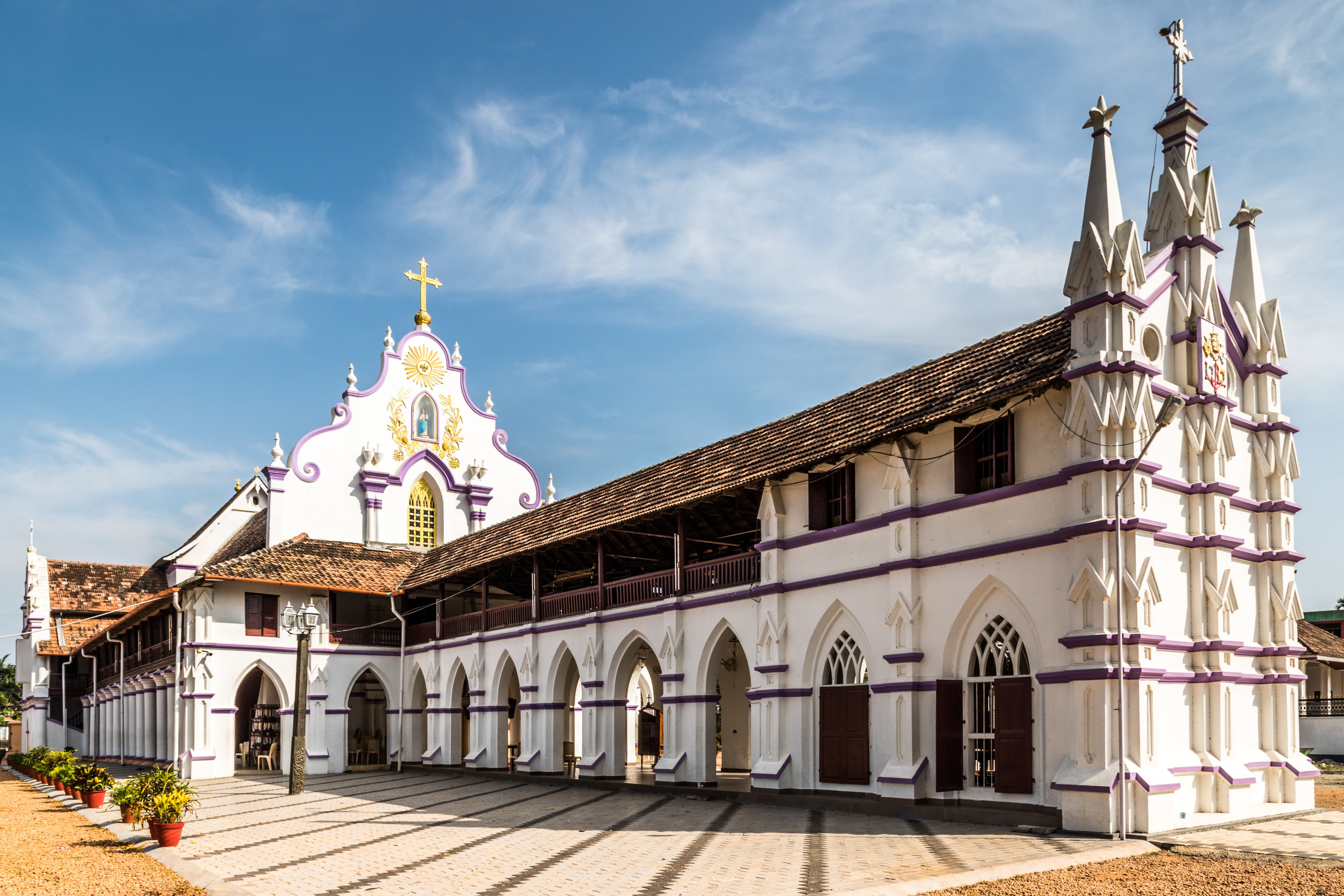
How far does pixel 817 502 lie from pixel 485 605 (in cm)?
1390

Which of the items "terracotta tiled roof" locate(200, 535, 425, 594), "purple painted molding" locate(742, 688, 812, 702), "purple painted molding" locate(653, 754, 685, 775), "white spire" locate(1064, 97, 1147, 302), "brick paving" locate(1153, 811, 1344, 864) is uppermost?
"white spire" locate(1064, 97, 1147, 302)

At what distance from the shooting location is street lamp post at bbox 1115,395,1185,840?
14.6 m

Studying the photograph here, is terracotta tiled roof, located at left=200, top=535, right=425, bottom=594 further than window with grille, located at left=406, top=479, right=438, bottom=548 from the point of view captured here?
No

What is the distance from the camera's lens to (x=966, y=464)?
1802 cm

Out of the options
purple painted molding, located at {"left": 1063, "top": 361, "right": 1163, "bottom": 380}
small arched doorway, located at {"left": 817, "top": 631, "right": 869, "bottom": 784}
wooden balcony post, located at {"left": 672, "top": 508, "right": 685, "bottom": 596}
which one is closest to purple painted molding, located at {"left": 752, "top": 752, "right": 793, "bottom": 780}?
small arched doorway, located at {"left": 817, "top": 631, "right": 869, "bottom": 784}

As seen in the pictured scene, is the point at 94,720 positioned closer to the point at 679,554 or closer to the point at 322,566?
the point at 322,566

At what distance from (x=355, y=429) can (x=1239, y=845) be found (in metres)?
30.7

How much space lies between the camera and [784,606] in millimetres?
21422

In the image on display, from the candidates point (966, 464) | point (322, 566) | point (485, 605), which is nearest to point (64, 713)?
point (322, 566)

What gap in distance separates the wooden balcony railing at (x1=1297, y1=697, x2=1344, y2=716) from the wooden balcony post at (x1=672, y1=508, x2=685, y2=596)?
21.3 m

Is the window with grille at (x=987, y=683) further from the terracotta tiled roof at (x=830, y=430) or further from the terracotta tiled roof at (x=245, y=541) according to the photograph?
the terracotta tiled roof at (x=245, y=541)

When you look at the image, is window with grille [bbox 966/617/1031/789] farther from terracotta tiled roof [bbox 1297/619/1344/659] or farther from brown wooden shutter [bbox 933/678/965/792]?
terracotta tiled roof [bbox 1297/619/1344/659]

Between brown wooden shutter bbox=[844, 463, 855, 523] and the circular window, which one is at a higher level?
the circular window

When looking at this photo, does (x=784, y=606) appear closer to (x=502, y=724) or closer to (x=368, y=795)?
(x=368, y=795)
